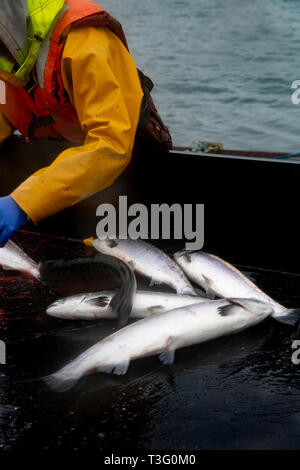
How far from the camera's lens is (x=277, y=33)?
20.2m

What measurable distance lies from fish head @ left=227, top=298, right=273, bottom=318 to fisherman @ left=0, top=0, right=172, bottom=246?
3.31ft

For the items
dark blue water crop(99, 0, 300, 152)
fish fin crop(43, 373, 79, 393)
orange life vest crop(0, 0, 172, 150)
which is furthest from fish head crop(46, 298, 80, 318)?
dark blue water crop(99, 0, 300, 152)

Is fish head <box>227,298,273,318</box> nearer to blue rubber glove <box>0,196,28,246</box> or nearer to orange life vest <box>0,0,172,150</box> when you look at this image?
blue rubber glove <box>0,196,28,246</box>

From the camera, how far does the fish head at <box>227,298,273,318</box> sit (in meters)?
2.89

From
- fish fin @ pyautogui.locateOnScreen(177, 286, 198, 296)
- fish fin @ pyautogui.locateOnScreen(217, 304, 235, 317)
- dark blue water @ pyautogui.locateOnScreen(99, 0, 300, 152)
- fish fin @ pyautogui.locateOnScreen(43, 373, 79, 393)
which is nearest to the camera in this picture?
fish fin @ pyautogui.locateOnScreen(43, 373, 79, 393)

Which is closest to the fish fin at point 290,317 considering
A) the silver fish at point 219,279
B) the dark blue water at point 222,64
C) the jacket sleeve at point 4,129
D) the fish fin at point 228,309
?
the silver fish at point 219,279

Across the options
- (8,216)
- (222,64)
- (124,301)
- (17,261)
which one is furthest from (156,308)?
(222,64)

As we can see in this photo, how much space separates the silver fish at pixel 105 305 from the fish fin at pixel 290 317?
16.1 inches

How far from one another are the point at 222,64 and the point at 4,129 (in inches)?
596

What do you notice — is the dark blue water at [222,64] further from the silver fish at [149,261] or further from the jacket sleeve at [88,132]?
the jacket sleeve at [88,132]

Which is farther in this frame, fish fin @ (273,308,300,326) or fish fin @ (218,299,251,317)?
fish fin @ (273,308,300,326)

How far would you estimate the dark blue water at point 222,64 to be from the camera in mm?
13332

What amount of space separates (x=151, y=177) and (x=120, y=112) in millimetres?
909

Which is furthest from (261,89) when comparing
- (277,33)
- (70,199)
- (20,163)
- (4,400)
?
(4,400)
